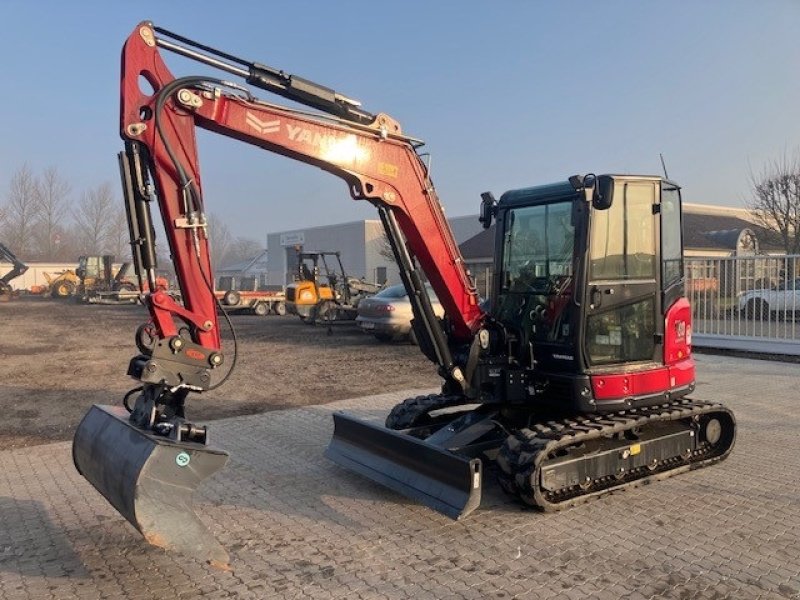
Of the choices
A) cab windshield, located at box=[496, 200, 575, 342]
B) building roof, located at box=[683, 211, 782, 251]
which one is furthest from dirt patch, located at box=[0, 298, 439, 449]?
building roof, located at box=[683, 211, 782, 251]

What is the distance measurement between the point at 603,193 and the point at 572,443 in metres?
2.03

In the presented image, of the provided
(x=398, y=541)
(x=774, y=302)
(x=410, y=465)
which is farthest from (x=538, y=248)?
(x=774, y=302)

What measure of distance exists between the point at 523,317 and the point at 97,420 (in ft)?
12.1

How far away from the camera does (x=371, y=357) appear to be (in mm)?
14438

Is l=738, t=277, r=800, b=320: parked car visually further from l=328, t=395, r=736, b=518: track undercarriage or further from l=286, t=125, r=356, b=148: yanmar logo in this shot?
l=286, t=125, r=356, b=148: yanmar logo

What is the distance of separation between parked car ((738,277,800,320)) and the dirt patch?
6.93 m

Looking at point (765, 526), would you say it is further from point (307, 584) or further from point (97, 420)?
point (97, 420)

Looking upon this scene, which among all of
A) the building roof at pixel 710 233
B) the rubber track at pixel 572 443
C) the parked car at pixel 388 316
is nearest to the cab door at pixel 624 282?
the rubber track at pixel 572 443

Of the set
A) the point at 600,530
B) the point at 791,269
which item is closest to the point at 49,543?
the point at 600,530

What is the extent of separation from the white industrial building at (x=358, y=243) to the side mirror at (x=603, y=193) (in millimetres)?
38222

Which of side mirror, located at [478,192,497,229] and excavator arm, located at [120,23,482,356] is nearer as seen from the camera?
excavator arm, located at [120,23,482,356]

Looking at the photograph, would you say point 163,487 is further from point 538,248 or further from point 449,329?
point 538,248

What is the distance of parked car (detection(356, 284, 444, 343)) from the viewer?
52.9ft

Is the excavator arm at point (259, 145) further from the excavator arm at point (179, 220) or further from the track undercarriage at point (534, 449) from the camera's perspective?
the track undercarriage at point (534, 449)
